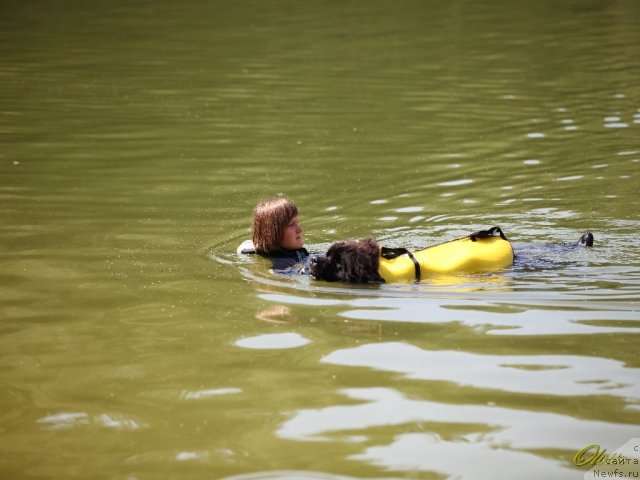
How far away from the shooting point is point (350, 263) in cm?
631

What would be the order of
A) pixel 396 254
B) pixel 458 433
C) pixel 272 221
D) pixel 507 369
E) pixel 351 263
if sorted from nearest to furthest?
pixel 458 433
pixel 507 369
pixel 351 263
pixel 396 254
pixel 272 221

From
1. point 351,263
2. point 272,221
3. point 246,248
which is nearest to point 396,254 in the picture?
point 351,263

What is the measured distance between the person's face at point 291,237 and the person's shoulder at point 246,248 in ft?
1.06

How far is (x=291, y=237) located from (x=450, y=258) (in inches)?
45.0

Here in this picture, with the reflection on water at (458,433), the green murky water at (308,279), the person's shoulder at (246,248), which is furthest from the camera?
the person's shoulder at (246,248)

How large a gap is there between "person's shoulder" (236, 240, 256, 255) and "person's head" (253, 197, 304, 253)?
19cm

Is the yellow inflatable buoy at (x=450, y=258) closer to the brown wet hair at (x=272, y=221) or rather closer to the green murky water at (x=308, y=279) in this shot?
the green murky water at (x=308, y=279)

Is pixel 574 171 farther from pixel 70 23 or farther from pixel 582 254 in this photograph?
pixel 70 23

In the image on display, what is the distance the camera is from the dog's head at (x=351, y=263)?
6.29 metres

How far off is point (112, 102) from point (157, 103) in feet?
2.01

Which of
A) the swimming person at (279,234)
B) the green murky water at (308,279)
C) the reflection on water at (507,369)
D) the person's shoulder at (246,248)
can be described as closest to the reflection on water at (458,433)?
the green murky water at (308,279)

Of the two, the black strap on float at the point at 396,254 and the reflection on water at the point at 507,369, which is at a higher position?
the black strap on float at the point at 396,254

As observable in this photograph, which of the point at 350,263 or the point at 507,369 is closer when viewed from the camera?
the point at 507,369

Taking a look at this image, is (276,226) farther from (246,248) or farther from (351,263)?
(351,263)
